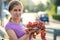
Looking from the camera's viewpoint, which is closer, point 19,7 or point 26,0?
point 19,7

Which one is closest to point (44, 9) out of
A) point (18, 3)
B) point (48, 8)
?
point (48, 8)

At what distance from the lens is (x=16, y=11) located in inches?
105

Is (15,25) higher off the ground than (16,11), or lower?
lower

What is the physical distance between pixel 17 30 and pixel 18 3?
329 mm

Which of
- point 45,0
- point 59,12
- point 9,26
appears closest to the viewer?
point 9,26

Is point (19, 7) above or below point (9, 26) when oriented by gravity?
above

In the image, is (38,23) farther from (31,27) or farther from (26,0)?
(26,0)

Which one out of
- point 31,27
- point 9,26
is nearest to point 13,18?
point 9,26

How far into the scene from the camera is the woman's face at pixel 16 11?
2.66m

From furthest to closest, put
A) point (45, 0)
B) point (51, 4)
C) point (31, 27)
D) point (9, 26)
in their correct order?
point (45, 0) < point (51, 4) < point (9, 26) < point (31, 27)

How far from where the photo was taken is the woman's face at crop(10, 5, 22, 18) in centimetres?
266

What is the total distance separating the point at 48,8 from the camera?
3878 centimetres

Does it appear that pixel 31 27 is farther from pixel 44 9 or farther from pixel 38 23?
pixel 44 9

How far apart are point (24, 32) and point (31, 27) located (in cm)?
19
